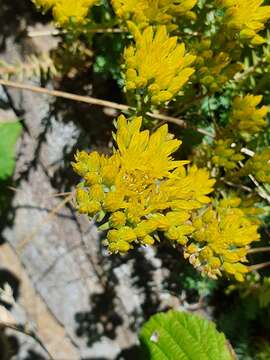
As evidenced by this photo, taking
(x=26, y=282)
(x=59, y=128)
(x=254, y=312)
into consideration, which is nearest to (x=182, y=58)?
(x=59, y=128)

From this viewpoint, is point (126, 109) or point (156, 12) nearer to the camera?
point (156, 12)

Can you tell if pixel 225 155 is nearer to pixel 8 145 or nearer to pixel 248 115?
pixel 248 115

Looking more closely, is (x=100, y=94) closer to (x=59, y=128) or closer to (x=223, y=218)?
(x=59, y=128)

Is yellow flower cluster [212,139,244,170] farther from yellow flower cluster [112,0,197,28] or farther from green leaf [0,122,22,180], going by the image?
green leaf [0,122,22,180]

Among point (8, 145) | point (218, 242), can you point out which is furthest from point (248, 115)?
point (8, 145)

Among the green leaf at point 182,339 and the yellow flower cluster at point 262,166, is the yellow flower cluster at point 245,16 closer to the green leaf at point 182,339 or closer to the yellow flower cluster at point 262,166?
the yellow flower cluster at point 262,166

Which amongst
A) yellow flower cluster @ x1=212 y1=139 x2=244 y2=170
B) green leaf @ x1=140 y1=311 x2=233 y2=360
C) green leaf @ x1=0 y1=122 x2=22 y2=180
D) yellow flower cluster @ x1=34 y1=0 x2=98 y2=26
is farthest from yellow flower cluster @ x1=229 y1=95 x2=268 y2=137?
green leaf @ x1=0 y1=122 x2=22 y2=180

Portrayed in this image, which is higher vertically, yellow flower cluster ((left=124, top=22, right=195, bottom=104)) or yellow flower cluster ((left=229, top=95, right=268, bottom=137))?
yellow flower cluster ((left=124, top=22, right=195, bottom=104))
